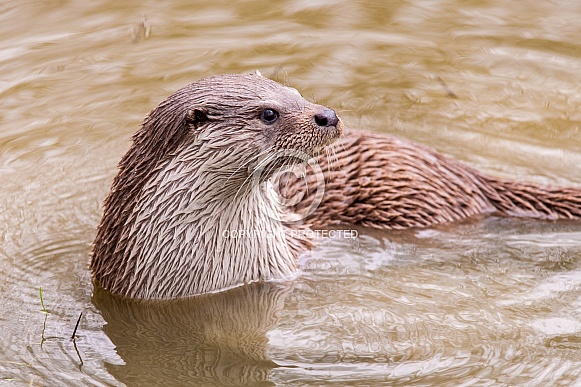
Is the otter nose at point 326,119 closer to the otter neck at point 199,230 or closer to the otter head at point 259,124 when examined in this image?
the otter head at point 259,124

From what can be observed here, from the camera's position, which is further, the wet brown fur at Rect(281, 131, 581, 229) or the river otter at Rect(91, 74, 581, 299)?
the wet brown fur at Rect(281, 131, 581, 229)

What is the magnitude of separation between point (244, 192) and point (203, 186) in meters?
0.19

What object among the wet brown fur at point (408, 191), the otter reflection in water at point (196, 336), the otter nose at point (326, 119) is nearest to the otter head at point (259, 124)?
the otter nose at point (326, 119)

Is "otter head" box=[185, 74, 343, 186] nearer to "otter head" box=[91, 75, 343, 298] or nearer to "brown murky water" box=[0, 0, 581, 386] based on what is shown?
"otter head" box=[91, 75, 343, 298]

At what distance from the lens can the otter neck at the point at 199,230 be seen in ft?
13.5

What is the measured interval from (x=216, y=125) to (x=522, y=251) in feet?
5.57

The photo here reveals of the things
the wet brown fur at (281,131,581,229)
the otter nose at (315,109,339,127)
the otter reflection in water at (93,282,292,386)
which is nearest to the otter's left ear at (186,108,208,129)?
the otter nose at (315,109,339,127)

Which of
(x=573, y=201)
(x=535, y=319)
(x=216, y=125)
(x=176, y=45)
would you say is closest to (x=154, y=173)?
(x=216, y=125)

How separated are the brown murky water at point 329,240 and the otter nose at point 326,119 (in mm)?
873

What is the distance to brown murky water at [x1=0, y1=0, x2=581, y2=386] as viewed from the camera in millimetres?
4055

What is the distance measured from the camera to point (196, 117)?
401 centimetres

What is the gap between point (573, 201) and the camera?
507cm

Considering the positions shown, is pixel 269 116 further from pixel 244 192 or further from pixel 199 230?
pixel 199 230

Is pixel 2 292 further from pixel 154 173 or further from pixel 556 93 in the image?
pixel 556 93
